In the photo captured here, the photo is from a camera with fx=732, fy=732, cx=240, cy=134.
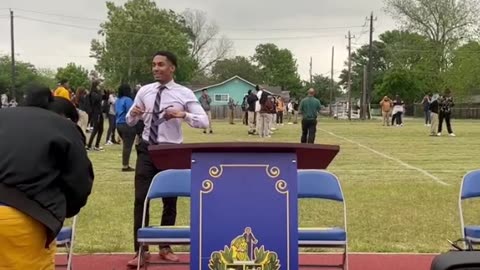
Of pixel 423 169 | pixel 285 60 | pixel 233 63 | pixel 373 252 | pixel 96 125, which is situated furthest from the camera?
pixel 285 60

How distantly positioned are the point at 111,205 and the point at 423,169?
751cm

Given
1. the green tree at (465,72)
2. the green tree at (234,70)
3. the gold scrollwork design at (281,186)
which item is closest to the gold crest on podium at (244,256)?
the gold scrollwork design at (281,186)

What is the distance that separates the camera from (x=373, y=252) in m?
7.29

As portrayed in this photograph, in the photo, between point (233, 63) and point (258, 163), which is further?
point (233, 63)

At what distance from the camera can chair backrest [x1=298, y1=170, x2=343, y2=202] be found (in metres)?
6.30

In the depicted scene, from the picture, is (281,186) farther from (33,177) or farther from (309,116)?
(309,116)

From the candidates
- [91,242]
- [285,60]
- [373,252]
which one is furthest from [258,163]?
[285,60]

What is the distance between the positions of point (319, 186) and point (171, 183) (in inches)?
50.5


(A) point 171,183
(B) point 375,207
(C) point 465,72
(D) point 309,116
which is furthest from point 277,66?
(A) point 171,183

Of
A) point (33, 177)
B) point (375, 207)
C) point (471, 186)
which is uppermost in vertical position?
point (33, 177)

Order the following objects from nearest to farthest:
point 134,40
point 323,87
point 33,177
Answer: point 33,177, point 134,40, point 323,87

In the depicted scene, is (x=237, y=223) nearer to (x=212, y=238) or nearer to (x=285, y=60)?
(x=212, y=238)

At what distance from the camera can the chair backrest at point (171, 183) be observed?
632cm

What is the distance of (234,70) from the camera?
109 meters
